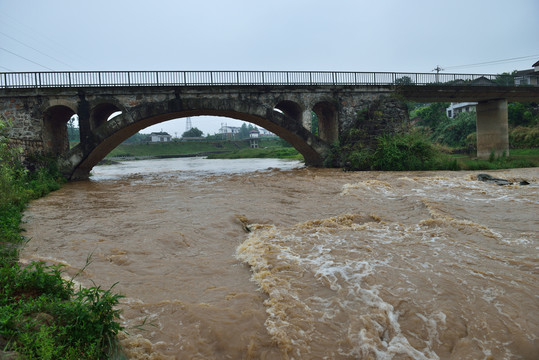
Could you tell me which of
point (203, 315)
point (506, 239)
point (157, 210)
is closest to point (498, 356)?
point (203, 315)

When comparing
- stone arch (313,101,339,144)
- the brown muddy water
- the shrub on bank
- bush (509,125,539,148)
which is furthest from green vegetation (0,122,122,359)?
bush (509,125,539,148)

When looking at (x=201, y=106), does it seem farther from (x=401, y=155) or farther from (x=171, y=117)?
(x=401, y=155)

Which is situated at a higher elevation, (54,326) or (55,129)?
(55,129)

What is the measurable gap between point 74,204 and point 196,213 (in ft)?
17.3

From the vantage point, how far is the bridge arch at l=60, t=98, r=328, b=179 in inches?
784

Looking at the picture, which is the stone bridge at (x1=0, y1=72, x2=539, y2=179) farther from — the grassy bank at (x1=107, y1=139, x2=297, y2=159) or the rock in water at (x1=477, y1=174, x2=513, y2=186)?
the grassy bank at (x1=107, y1=139, x2=297, y2=159)

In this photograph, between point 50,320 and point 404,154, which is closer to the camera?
point 50,320

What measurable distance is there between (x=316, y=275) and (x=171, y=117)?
20157 mm

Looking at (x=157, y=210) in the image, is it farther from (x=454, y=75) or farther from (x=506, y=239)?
(x=454, y=75)

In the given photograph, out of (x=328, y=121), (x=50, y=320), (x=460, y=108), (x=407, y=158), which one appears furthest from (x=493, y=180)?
(x=460, y=108)

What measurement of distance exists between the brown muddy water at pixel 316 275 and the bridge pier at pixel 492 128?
20564mm

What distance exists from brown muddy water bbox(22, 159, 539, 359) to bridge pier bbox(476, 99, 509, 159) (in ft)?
67.5

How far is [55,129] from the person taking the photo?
70.2ft

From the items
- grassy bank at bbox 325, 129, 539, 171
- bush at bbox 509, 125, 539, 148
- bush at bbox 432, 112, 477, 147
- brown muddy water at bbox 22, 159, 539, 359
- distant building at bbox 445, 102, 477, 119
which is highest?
distant building at bbox 445, 102, 477, 119
